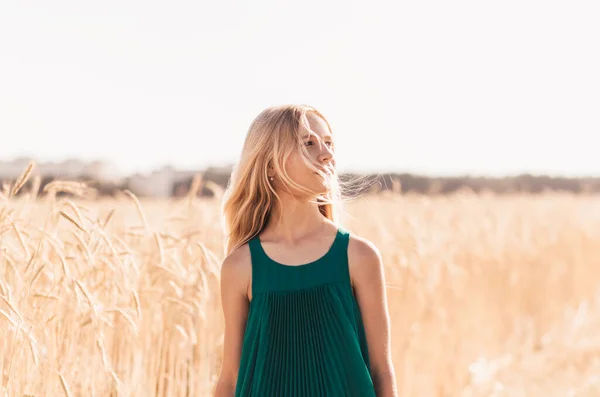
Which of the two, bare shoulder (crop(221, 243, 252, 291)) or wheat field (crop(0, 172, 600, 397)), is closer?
bare shoulder (crop(221, 243, 252, 291))

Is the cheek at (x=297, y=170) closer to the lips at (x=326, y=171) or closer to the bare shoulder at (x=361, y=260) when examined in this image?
the lips at (x=326, y=171)

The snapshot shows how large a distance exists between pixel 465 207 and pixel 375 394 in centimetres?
615

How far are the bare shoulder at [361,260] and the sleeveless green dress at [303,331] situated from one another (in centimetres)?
1

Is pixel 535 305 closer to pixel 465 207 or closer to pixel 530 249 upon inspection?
pixel 530 249

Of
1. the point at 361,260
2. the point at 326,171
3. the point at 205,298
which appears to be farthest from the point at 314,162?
the point at 205,298

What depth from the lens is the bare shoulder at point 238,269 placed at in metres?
1.56

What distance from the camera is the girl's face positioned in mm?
1520

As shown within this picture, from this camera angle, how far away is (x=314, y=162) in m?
1.53

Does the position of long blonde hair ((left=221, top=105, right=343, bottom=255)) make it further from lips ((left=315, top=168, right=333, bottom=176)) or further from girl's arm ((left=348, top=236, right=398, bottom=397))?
girl's arm ((left=348, top=236, right=398, bottom=397))

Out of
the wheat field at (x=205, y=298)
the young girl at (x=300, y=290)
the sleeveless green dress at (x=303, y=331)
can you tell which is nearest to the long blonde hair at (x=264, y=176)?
the young girl at (x=300, y=290)

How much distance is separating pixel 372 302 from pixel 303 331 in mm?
145

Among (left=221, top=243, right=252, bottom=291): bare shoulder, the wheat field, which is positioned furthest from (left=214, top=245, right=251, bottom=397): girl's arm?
the wheat field

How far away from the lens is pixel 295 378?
1.50m

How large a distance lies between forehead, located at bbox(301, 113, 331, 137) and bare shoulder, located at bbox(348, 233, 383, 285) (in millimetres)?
225
